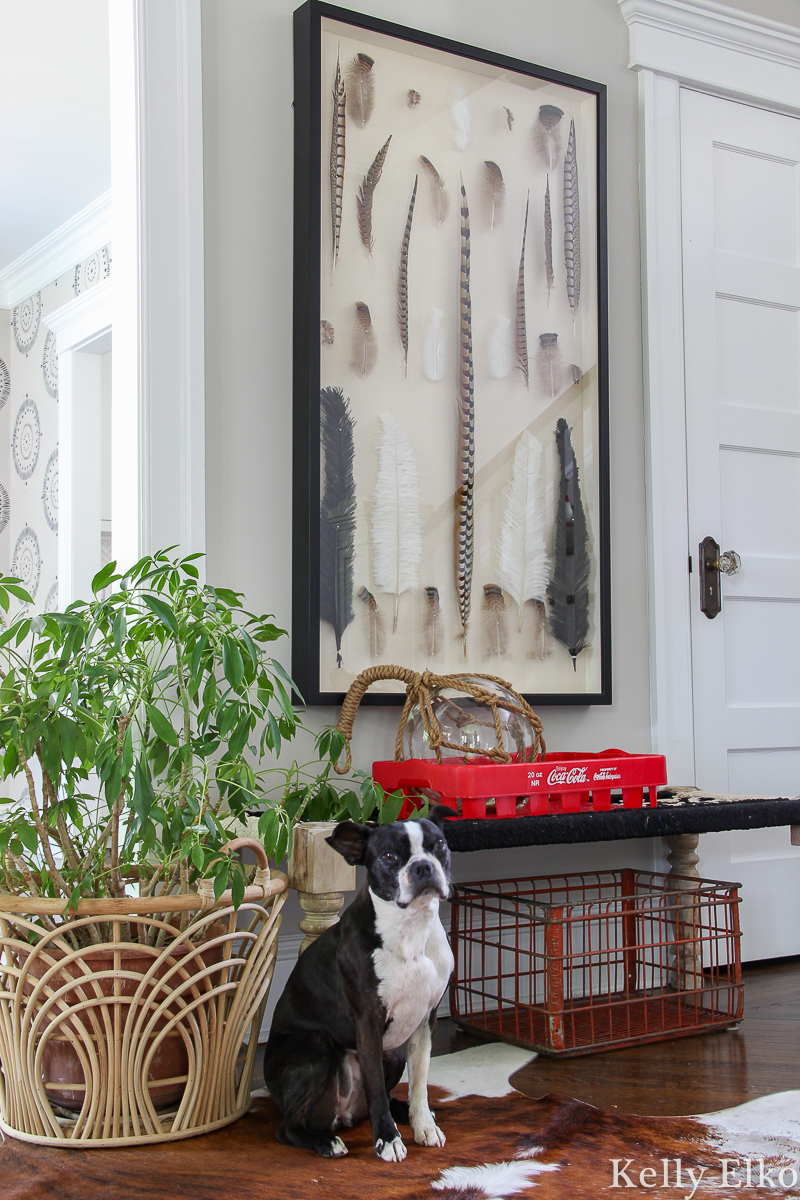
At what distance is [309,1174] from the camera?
4.15 ft

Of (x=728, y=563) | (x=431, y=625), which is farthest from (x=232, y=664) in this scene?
(x=728, y=563)

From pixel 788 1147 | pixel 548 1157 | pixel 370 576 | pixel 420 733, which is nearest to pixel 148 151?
pixel 370 576

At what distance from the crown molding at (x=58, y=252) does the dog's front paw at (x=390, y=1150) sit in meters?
3.22

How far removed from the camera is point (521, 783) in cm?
175

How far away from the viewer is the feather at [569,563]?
A: 2.25 m

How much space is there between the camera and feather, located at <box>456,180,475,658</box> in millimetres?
2133

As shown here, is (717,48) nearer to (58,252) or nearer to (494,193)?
(494,193)

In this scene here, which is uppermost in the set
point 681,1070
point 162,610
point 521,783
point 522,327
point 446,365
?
point 522,327

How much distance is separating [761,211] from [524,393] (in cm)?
92

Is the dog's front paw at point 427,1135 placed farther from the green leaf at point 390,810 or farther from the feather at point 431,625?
the feather at point 431,625

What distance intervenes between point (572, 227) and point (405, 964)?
5.37 ft

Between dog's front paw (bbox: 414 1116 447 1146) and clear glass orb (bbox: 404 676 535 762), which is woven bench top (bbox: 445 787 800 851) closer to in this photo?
clear glass orb (bbox: 404 676 535 762)

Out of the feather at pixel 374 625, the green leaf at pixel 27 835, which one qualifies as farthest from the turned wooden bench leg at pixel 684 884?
the green leaf at pixel 27 835

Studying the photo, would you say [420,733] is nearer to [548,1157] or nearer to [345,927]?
[345,927]
